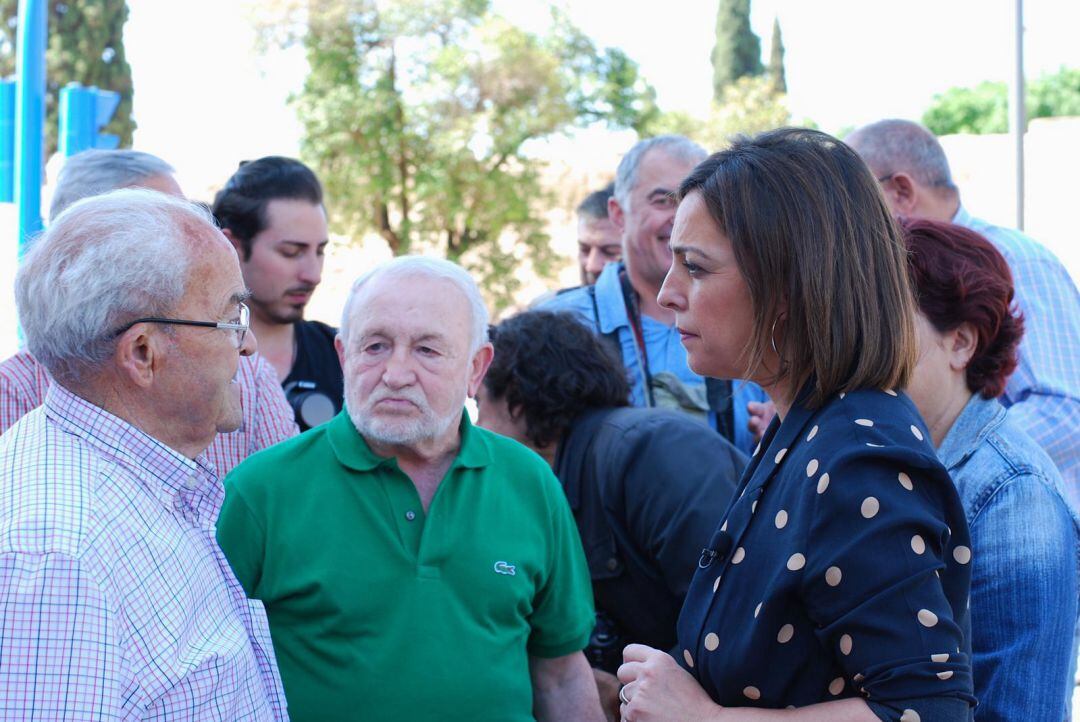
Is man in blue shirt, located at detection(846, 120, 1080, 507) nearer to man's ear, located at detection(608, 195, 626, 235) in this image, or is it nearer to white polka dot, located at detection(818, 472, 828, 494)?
man's ear, located at detection(608, 195, 626, 235)

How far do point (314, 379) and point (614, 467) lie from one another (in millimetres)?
1320

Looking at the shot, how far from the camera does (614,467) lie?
9.71 ft

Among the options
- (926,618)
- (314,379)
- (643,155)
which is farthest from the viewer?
(643,155)

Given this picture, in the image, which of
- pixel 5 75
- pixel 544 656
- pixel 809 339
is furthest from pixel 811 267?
pixel 5 75

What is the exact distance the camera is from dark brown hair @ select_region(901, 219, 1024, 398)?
2.33 meters

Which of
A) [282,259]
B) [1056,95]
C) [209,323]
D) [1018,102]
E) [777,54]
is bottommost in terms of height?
[1056,95]

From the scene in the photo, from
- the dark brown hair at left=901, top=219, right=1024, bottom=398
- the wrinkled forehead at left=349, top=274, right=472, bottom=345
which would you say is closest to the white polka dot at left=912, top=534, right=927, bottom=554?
the dark brown hair at left=901, top=219, right=1024, bottom=398

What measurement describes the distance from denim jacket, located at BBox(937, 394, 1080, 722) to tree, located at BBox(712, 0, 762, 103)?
35998mm

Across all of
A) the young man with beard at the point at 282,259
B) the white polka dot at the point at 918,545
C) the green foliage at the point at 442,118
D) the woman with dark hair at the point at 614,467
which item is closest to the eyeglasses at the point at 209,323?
the woman with dark hair at the point at 614,467

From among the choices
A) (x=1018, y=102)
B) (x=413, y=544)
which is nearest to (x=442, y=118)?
(x=1018, y=102)

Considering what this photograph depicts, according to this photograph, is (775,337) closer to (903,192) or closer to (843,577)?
(843,577)

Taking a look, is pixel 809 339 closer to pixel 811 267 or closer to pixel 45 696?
pixel 811 267

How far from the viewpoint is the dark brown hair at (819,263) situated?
1728 millimetres

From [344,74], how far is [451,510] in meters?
16.3
